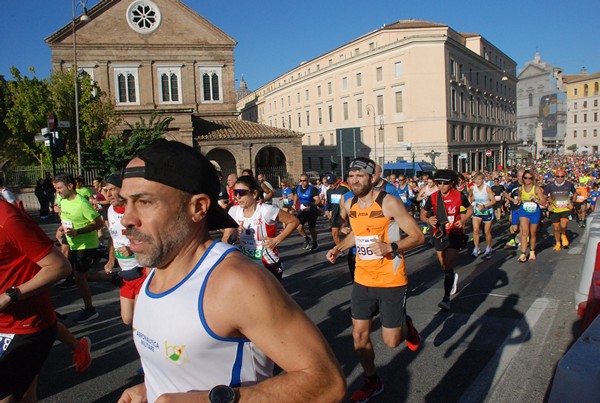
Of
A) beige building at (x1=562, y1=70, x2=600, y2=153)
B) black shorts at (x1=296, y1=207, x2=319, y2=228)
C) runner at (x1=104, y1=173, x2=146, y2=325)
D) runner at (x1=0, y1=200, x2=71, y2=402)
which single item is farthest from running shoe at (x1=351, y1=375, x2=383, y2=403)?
beige building at (x1=562, y1=70, x2=600, y2=153)

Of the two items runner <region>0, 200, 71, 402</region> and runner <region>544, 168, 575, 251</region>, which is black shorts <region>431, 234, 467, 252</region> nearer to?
runner <region>0, 200, 71, 402</region>

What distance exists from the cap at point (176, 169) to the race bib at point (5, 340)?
6.51 ft

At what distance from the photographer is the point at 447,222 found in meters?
7.21

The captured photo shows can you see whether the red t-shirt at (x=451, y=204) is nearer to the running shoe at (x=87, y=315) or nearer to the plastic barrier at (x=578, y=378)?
the running shoe at (x=87, y=315)

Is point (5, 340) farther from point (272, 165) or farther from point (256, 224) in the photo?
point (272, 165)

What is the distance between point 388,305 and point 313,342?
314 centimetres

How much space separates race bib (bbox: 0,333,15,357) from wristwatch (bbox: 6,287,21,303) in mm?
258

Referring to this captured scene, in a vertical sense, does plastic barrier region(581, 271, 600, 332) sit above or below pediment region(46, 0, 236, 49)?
below

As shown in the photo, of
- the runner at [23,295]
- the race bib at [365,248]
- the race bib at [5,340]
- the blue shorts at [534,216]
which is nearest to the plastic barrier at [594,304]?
the race bib at [365,248]

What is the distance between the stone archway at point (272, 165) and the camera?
33.6 meters

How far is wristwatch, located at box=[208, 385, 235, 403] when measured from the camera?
1.43 metres

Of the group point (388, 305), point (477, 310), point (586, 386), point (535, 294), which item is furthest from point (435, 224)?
point (586, 386)

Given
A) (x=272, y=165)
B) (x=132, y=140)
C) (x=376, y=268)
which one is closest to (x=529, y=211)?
(x=376, y=268)

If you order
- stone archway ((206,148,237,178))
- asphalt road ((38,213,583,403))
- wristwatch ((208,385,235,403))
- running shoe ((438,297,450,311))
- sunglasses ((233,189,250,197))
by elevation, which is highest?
stone archway ((206,148,237,178))
